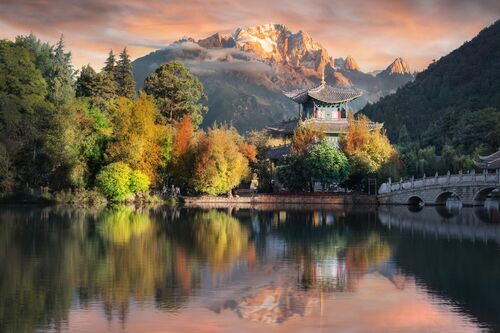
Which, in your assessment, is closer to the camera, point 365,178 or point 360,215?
point 360,215

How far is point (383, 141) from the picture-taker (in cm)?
5991

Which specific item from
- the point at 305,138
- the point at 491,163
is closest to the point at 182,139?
the point at 305,138

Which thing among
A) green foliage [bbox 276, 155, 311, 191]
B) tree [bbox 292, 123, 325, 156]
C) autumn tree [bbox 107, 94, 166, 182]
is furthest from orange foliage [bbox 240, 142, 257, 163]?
autumn tree [bbox 107, 94, 166, 182]

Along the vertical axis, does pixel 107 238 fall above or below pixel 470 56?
below

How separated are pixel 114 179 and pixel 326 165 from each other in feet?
45.9

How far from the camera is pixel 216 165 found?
56.8m

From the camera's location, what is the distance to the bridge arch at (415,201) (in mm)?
Answer: 55925

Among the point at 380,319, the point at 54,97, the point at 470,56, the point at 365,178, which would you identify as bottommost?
the point at 380,319

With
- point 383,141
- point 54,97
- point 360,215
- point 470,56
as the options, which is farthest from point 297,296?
point 470,56

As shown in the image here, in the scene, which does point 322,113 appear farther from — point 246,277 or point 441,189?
point 246,277

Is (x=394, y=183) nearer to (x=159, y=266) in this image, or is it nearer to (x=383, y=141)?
(x=383, y=141)

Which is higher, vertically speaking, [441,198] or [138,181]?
[138,181]

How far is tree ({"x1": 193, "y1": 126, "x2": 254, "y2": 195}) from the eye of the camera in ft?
186

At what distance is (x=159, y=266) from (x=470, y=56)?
106165 mm
